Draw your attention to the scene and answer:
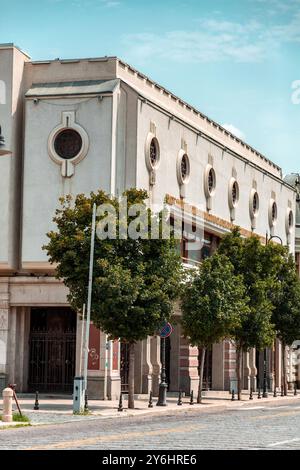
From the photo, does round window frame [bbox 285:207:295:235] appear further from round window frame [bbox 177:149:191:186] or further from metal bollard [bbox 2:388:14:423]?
metal bollard [bbox 2:388:14:423]

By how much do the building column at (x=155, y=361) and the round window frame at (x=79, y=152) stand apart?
959 centimetres

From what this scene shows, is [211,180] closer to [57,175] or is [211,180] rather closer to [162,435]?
[57,175]

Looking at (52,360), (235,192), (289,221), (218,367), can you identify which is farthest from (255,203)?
(52,360)

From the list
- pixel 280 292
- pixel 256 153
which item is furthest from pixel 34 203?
pixel 256 153

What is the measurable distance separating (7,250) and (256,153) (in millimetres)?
28345

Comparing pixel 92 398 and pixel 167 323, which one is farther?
pixel 92 398

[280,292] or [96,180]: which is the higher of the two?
[96,180]

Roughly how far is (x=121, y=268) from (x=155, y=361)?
12.8 metres

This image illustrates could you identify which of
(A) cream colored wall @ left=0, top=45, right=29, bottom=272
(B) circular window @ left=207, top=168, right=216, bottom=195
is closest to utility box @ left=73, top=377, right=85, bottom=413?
(A) cream colored wall @ left=0, top=45, right=29, bottom=272

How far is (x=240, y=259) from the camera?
5141cm

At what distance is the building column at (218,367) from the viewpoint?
5956cm

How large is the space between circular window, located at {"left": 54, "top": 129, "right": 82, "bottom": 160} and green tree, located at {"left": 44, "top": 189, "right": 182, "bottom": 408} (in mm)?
8098
